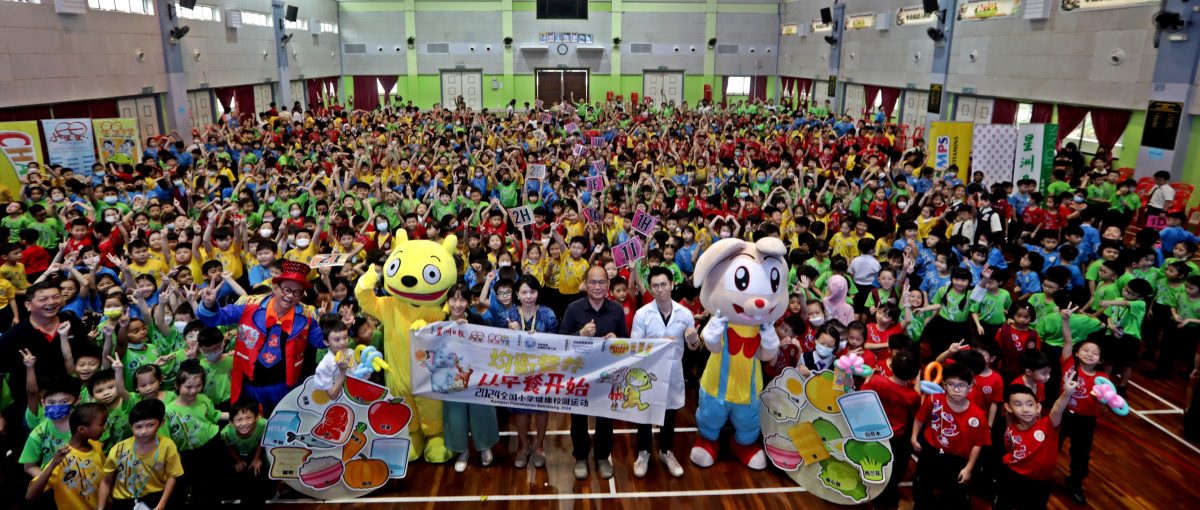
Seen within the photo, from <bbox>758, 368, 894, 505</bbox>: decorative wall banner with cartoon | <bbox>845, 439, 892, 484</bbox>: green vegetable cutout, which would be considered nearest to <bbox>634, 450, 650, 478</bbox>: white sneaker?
<bbox>758, 368, 894, 505</bbox>: decorative wall banner with cartoon

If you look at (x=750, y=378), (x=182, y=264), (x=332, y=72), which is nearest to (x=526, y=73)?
(x=332, y=72)

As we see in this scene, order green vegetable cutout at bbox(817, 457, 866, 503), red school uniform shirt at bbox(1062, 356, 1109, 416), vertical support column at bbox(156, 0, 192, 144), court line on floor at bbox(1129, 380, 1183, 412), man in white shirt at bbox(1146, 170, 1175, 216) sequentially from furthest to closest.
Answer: vertical support column at bbox(156, 0, 192, 144) → man in white shirt at bbox(1146, 170, 1175, 216) → court line on floor at bbox(1129, 380, 1183, 412) → green vegetable cutout at bbox(817, 457, 866, 503) → red school uniform shirt at bbox(1062, 356, 1109, 416)

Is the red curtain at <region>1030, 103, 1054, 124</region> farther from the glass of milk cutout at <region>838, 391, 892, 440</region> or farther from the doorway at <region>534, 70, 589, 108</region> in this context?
the doorway at <region>534, 70, 589, 108</region>

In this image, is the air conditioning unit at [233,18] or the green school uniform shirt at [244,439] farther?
the air conditioning unit at [233,18]

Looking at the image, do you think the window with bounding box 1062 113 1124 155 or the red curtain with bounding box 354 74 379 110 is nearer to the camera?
the window with bounding box 1062 113 1124 155

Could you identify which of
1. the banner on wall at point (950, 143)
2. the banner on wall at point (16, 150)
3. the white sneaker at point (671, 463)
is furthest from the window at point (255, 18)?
the white sneaker at point (671, 463)

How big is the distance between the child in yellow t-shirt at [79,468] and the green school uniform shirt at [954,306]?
7196 mm

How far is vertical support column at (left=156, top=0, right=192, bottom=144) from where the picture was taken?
1806cm

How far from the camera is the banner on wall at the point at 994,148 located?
12977 millimetres

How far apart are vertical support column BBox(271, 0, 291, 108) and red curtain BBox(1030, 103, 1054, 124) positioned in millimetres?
25363

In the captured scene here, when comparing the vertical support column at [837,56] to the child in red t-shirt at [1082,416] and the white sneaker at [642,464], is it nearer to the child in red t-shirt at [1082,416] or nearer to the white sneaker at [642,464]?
the child in red t-shirt at [1082,416]

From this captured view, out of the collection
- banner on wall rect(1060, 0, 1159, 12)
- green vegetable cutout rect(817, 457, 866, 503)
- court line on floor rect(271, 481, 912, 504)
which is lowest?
court line on floor rect(271, 481, 912, 504)

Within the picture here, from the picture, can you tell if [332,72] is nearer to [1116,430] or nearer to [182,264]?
[182,264]

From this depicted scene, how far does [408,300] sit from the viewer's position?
5426 millimetres
